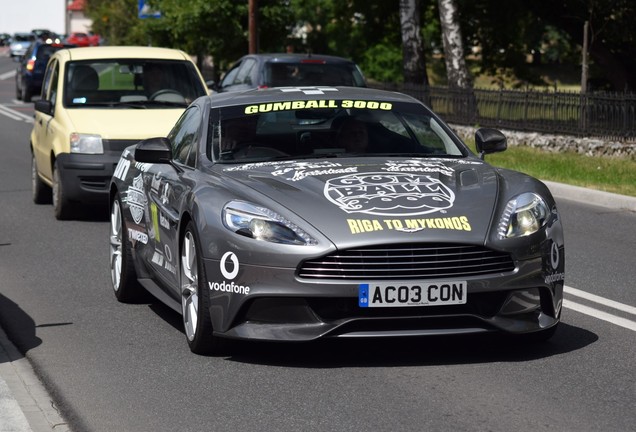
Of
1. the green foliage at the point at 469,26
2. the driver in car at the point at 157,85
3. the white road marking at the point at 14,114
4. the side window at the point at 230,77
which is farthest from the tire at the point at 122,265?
the white road marking at the point at 14,114

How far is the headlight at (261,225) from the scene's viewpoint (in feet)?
22.9

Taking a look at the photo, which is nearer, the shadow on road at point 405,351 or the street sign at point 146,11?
the shadow on road at point 405,351

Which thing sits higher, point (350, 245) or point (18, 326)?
point (350, 245)

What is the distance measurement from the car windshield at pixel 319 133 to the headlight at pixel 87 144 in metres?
5.75

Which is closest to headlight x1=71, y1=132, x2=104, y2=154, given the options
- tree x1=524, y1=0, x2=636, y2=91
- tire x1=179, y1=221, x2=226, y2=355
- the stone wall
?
tire x1=179, y1=221, x2=226, y2=355

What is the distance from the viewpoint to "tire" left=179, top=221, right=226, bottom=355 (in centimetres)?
729

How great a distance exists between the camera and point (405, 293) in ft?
22.5

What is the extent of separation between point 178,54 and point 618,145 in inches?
311

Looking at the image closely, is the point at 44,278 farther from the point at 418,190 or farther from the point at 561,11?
the point at 561,11

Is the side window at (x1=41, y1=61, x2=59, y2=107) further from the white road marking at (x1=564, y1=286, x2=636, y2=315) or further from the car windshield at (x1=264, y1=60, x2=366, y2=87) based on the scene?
the white road marking at (x1=564, y1=286, x2=636, y2=315)

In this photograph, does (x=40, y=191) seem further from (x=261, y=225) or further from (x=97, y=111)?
(x=261, y=225)

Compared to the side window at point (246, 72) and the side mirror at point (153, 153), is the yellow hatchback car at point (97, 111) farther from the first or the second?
the side window at point (246, 72)

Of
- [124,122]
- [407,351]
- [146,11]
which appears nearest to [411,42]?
[146,11]

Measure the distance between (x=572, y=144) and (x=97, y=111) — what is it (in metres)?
9.53
